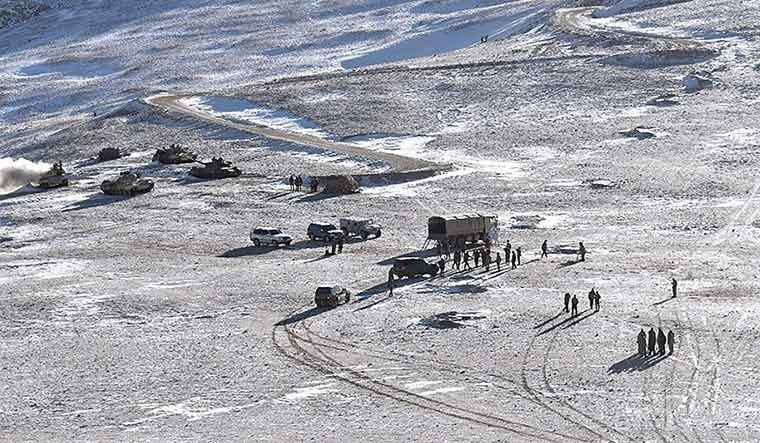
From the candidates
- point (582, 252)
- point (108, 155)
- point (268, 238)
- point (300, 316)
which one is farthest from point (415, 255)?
point (108, 155)

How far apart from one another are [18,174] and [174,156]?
8.35 meters

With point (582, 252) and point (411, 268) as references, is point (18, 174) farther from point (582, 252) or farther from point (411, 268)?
point (582, 252)

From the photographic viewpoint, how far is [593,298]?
37.7 metres

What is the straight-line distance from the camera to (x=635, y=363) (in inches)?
1257

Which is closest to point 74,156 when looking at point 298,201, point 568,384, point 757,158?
point 298,201

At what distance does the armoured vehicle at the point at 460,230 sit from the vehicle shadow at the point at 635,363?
15.6 m

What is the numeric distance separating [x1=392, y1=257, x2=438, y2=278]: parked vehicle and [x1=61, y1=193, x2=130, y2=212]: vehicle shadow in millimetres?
Result: 21734

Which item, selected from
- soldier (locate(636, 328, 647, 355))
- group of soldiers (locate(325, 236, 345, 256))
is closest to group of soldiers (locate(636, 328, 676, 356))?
soldier (locate(636, 328, 647, 355))

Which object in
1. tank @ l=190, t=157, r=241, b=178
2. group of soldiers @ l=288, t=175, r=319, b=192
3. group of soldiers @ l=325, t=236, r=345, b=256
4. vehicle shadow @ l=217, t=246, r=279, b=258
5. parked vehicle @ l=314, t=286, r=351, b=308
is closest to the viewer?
parked vehicle @ l=314, t=286, r=351, b=308

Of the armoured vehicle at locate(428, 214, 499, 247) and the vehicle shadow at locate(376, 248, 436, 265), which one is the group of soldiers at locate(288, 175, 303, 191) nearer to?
the armoured vehicle at locate(428, 214, 499, 247)

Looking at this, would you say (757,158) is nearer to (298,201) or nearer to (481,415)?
(298,201)

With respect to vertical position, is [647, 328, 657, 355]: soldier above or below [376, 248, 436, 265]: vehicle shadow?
above

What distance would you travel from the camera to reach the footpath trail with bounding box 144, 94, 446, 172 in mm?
67562

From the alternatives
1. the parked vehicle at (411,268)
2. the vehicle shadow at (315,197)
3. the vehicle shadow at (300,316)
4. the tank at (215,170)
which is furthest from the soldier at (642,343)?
the tank at (215,170)
